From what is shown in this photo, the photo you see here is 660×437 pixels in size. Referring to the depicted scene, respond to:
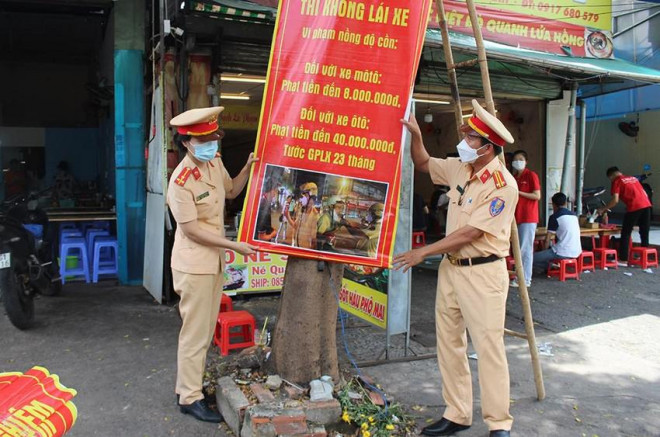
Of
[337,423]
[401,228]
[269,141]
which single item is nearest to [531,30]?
[401,228]

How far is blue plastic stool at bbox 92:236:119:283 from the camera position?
6.98m

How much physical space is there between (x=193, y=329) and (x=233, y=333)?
1306 mm

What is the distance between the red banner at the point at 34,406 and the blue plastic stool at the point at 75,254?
5.40 m

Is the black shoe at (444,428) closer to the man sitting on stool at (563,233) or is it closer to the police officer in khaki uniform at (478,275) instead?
the police officer in khaki uniform at (478,275)

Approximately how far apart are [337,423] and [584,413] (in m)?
1.77

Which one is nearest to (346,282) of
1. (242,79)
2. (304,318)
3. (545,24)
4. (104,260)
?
(304,318)

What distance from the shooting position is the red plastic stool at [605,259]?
8.95 meters

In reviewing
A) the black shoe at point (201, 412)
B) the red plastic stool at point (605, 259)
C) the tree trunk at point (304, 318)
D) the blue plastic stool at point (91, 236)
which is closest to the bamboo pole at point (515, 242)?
the tree trunk at point (304, 318)

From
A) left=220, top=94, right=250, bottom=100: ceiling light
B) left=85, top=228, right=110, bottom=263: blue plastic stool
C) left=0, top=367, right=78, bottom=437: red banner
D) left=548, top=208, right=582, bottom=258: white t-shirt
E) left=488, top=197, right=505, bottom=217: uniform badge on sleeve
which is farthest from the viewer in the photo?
left=220, top=94, right=250, bottom=100: ceiling light

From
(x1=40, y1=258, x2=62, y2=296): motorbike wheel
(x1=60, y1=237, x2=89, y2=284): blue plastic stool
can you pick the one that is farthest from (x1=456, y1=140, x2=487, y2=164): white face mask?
(x1=60, y1=237, x2=89, y2=284): blue plastic stool

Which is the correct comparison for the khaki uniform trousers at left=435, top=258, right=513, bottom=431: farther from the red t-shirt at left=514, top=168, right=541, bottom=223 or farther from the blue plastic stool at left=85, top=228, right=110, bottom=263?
the blue plastic stool at left=85, top=228, right=110, bottom=263

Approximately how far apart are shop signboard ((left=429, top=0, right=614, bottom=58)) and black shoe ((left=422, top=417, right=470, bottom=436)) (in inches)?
212

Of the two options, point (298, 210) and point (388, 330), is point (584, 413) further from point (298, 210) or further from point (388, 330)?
point (298, 210)

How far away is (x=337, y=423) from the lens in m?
3.27
